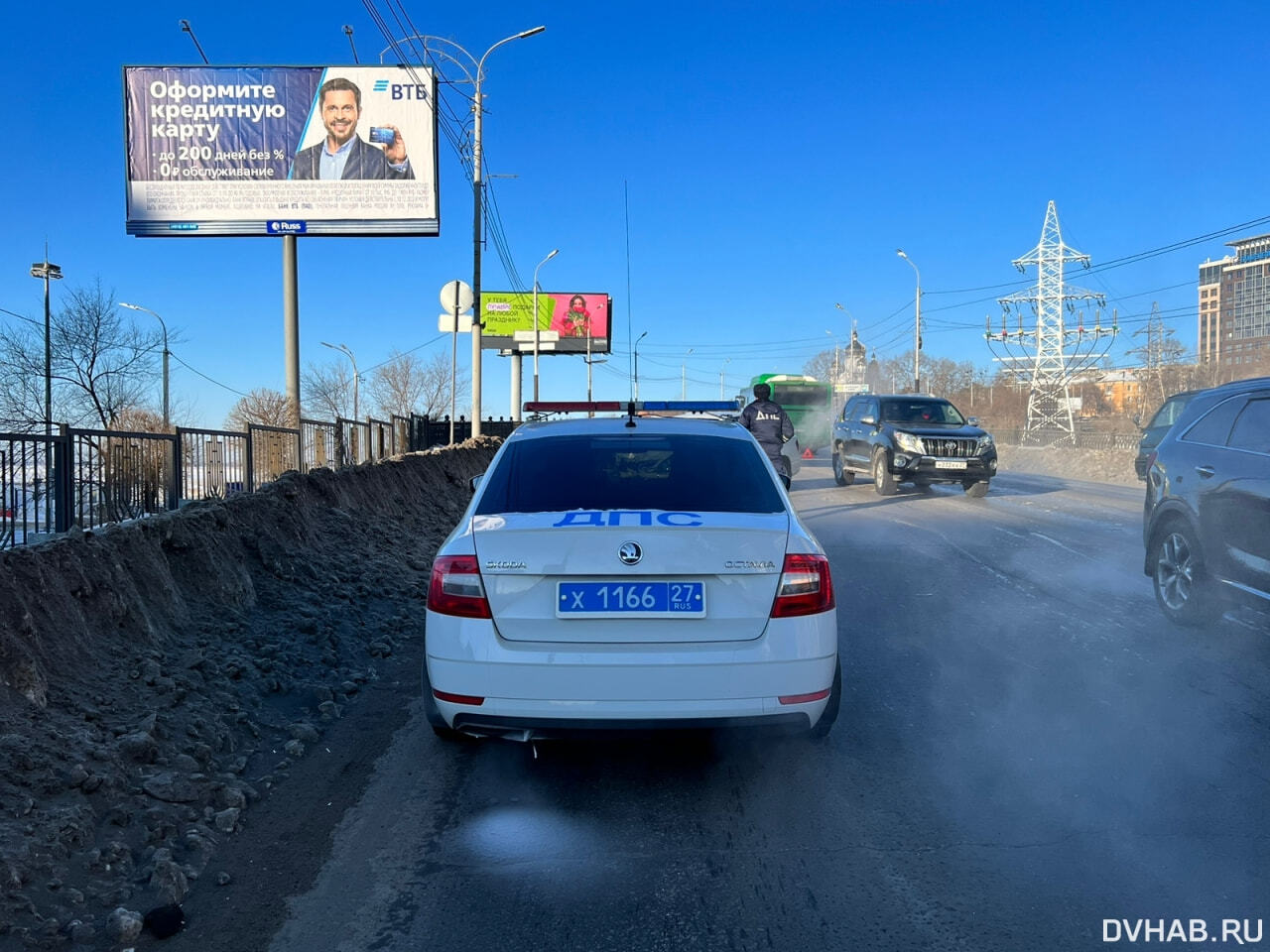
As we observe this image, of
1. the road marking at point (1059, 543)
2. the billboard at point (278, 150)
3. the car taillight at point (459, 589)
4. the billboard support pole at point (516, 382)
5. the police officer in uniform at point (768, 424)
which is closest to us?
the car taillight at point (459, 589)

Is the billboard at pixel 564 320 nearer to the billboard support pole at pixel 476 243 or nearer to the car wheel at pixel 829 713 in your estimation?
the billboard support pole at pixel 476 243

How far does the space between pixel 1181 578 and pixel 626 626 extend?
4.92 meters

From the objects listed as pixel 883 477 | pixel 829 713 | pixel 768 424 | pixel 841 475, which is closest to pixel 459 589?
pixel 829 713

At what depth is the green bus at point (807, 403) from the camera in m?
36.7

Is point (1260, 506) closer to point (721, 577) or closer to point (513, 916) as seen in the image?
point (721, 577)

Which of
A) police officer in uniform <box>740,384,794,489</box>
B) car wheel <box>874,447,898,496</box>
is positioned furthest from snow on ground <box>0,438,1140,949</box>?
car wheel <box>874,447,898,496</box>

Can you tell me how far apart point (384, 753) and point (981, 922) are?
2687 mm

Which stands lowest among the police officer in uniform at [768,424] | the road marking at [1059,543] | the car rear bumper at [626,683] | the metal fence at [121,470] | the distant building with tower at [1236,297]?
the road marking at [1059,543]

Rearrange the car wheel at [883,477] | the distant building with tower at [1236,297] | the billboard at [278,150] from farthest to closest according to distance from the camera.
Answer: the distant building with tower at [1236,297], the billboard at [278,150], the car wheel at [883,477]

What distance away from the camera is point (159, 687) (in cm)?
477

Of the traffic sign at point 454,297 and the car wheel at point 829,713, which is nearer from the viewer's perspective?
the car wheel at point 829,713

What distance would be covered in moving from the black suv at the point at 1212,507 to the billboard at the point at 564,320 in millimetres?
57872

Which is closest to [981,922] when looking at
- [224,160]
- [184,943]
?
[184,943]

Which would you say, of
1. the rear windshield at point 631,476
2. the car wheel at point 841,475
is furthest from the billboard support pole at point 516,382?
the rear windshield at point 631,476
